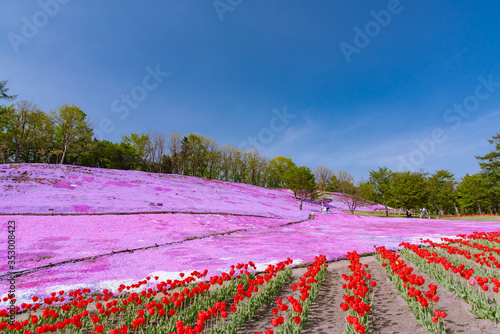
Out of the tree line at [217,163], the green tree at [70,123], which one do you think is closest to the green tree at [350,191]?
the tree line at [217,163]

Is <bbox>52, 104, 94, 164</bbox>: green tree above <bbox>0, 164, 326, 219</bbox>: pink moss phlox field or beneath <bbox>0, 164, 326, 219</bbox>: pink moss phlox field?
above

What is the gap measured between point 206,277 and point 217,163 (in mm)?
70787

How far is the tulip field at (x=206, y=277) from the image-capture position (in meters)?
4.05

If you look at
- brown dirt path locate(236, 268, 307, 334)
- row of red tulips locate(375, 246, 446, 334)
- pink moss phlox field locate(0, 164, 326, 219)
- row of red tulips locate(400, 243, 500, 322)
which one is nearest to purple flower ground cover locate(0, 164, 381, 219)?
pink moss phlox field locate(0, 164, 326, 219)

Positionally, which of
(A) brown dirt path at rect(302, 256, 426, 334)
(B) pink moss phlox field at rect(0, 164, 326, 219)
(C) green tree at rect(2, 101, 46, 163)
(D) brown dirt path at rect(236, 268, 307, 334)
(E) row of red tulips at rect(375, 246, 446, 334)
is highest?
(C) green tree at rect(2, 101, 46, 163)

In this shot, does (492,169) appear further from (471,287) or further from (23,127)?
(23,127)

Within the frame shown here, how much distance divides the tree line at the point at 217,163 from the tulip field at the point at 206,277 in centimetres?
2799

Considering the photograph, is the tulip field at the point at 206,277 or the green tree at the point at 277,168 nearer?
the tulip field at the point at 206,277

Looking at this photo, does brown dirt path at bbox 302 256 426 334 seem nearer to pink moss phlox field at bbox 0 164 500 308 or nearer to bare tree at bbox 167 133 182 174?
pink moss phlox field at bbox 0 164 500 308

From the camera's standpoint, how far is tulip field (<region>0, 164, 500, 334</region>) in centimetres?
405

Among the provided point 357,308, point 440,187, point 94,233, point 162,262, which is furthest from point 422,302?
point 440,187

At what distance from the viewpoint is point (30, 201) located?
56.5 feet

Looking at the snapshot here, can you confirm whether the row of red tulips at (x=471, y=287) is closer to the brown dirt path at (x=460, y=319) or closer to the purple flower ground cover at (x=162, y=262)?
the brown dirt path at (x=460, y=319)

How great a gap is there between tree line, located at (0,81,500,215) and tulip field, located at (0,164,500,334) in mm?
27992
